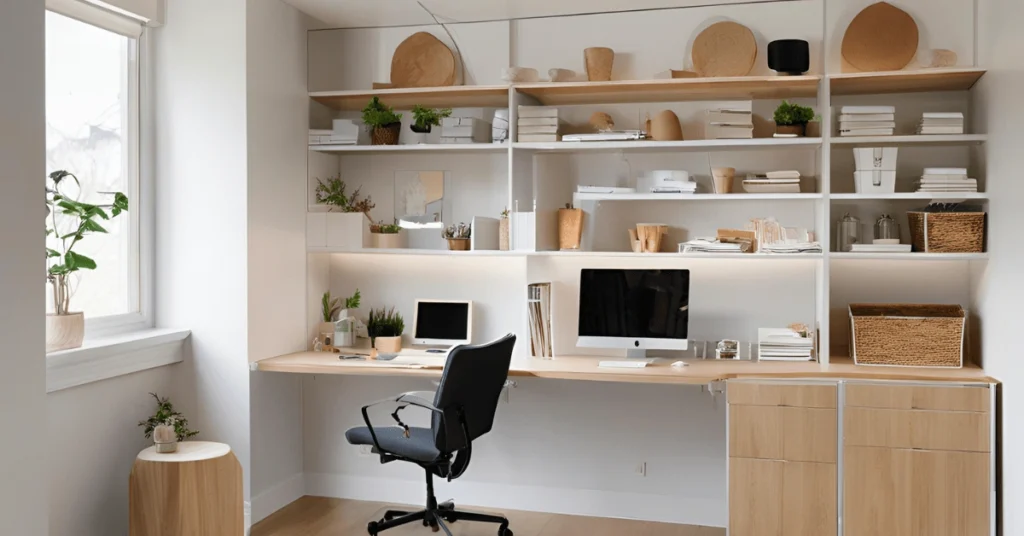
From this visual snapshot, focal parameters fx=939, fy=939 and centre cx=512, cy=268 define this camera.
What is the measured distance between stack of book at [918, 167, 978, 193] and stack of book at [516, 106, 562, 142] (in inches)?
68.6

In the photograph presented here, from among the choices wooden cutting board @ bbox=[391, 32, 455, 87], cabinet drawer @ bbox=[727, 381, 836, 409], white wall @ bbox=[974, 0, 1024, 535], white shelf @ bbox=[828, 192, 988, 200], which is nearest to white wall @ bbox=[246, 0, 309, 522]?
wooden cutting board @ bbox=[391, 32, 455, 87]

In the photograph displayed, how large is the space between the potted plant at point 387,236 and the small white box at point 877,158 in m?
2.35

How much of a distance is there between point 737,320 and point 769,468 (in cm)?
87

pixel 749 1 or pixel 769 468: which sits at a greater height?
pixel 749 1

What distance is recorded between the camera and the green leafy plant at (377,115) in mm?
4871

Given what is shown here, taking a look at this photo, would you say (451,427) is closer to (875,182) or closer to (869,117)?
(875,182)

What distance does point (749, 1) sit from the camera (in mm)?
4617

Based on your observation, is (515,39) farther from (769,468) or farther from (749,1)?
(769,468)

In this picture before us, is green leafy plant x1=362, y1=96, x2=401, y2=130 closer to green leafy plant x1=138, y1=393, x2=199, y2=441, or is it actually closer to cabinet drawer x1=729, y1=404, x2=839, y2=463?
green leafy plant x1=138, y1=393, x2=199, y2=441

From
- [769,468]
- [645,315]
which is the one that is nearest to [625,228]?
[645,315]

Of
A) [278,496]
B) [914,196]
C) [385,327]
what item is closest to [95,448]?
[278,496]

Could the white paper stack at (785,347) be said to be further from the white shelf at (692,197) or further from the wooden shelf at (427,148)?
the wooden shelf at (427,148)

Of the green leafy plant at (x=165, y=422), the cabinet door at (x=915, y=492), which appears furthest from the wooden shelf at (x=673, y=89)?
the green leafy plant at (x=165, y=422)

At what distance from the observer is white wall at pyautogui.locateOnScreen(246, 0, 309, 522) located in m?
4.53
